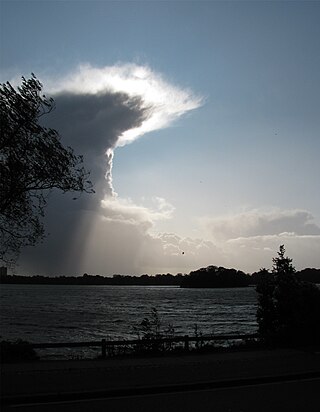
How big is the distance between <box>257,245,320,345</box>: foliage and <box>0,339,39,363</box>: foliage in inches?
347

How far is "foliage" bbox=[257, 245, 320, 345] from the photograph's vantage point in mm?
18500

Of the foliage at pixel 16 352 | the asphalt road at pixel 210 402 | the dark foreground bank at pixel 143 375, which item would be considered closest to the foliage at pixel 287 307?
the dark foreground bank at pixel 143 375

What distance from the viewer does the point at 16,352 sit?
51.1 ft

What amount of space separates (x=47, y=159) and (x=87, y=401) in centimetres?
887

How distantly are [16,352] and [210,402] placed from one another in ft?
27.3

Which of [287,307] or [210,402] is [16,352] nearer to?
[210,402]

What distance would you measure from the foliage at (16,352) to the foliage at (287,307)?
880cm

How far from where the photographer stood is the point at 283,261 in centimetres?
2011

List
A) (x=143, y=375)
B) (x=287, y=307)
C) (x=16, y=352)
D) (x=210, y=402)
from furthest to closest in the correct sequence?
(x=287, y=307) < (x=16, y=352) < (x=143, y=375) < (x=210, y=402)

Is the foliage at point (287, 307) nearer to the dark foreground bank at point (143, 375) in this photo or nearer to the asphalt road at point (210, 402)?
the dark foreground bank at point (143, 375)

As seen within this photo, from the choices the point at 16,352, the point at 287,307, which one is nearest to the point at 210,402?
the point at 16,352

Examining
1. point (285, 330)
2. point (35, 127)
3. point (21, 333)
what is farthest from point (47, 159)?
point (21, 333)

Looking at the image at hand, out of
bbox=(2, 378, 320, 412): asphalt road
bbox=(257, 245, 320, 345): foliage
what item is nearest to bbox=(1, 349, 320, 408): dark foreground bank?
bbox=(2, 378, 320, 412): asphalt road

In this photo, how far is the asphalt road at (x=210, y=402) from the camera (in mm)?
8844
